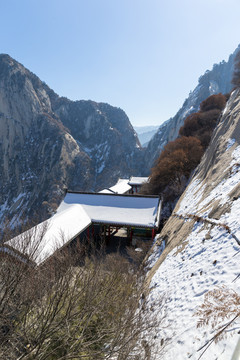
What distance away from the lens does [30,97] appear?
353ft

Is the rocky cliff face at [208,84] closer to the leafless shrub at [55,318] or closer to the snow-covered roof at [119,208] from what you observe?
the snow-covered roof at [119,208]

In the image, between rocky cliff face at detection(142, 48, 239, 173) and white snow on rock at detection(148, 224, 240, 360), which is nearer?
white snow on rock at detection(148, 224, 240, 360)

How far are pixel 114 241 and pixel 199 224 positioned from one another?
44.2ft

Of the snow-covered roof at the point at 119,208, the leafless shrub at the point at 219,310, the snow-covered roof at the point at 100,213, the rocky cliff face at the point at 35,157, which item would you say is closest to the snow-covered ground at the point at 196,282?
the leafless shrub at the point at 219,310

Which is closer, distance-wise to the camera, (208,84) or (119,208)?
(119,208)

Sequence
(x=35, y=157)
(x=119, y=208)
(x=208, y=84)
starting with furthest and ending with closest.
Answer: (x=35, y=157)
(x=208, y=84)
(x=119, y=208)

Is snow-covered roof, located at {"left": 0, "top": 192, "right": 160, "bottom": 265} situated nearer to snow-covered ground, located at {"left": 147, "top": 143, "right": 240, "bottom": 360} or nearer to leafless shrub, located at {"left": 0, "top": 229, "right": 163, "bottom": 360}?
leafless shrub, located at {"left": 0, "top": 229, "right": 163, "bottom": 360}

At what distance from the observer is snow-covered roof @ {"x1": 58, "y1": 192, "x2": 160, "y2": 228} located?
19.9 metres

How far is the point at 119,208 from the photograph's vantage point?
74.9 feet

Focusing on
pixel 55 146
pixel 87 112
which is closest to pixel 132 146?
pixel 87 112

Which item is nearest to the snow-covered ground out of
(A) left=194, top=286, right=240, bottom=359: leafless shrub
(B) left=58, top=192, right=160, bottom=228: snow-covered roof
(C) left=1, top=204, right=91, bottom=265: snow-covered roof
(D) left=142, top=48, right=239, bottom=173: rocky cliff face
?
(A) left=194, top=286, right=240, bottom=359: leafless shrub

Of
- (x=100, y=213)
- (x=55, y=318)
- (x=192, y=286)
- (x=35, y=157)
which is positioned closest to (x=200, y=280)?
(x=192, y=286)

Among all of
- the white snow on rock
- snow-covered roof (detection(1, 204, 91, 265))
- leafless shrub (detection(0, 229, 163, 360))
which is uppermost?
the white snow on rock

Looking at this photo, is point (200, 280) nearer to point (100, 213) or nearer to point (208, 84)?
point (100, 213)
